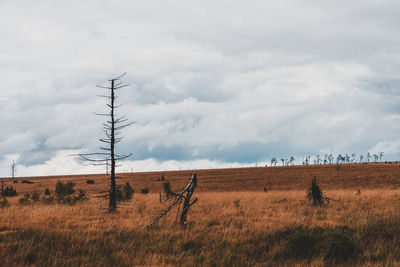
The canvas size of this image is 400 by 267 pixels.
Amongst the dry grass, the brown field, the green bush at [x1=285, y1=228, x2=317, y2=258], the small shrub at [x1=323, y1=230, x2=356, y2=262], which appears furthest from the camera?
the brown field

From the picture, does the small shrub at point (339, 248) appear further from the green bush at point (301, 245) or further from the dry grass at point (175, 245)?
the green bush at point (301, 245)

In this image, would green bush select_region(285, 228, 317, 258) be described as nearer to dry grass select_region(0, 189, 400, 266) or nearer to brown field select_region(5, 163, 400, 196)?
dry grass select_region(0, 189, 400, 266)

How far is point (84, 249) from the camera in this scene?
6.72m

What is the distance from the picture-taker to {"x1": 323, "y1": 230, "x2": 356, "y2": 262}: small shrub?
22.0 ft

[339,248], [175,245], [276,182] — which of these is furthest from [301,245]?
[276,182]

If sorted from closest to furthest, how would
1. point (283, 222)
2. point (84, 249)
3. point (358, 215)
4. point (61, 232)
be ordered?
point (84, 249) < point (61, 232) < point (283, 222) < point (358, 215)

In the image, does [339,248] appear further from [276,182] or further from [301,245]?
[276,182]

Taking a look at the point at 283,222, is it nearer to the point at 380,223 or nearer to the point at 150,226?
the point at 380,223

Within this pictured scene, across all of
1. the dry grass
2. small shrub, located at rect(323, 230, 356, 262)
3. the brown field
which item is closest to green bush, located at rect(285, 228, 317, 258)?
the dry grass

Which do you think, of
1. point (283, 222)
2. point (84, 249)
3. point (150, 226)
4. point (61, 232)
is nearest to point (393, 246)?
point (283, 222)

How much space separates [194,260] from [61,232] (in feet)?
12.8

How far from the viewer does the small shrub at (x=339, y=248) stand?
6703 millimetres

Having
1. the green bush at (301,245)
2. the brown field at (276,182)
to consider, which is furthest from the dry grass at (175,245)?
the brown field at (276,182)

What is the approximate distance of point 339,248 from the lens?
6.82m
